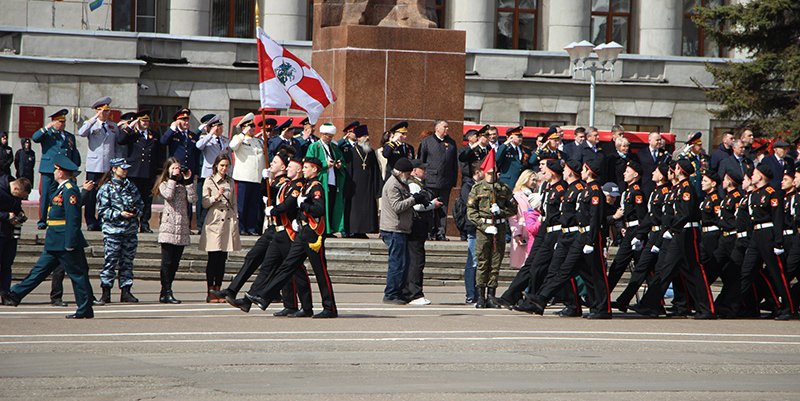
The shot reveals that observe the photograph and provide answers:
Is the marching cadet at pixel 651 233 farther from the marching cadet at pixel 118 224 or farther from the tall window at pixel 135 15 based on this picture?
the tall window at pixel 135 15

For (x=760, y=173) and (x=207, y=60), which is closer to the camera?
(x=760, y=173)

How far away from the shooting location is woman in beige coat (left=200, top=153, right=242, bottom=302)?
18.0m

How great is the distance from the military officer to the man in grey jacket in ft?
2.26

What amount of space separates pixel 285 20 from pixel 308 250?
2832cm

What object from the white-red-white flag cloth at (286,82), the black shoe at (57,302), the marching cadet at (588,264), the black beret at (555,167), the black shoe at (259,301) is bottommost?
the black shoe at (57,302)

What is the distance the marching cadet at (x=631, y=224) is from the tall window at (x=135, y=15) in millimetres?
27555

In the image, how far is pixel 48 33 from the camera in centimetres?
3909

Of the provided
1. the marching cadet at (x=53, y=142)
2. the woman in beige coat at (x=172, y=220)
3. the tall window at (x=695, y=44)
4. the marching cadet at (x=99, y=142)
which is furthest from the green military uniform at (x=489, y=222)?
the tall window at (x=695, y=44)

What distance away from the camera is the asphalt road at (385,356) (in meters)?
10.8

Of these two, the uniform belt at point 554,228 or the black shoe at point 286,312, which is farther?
the uniform belt at point 554,228

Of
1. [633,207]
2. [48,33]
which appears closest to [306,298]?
[633,207]

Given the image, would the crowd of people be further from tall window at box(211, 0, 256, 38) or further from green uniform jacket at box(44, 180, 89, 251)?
tall window at box(211, 0, 256, 38)

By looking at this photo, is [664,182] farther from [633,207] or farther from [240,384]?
[240,384]

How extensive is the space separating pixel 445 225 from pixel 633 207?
582 centimetres
